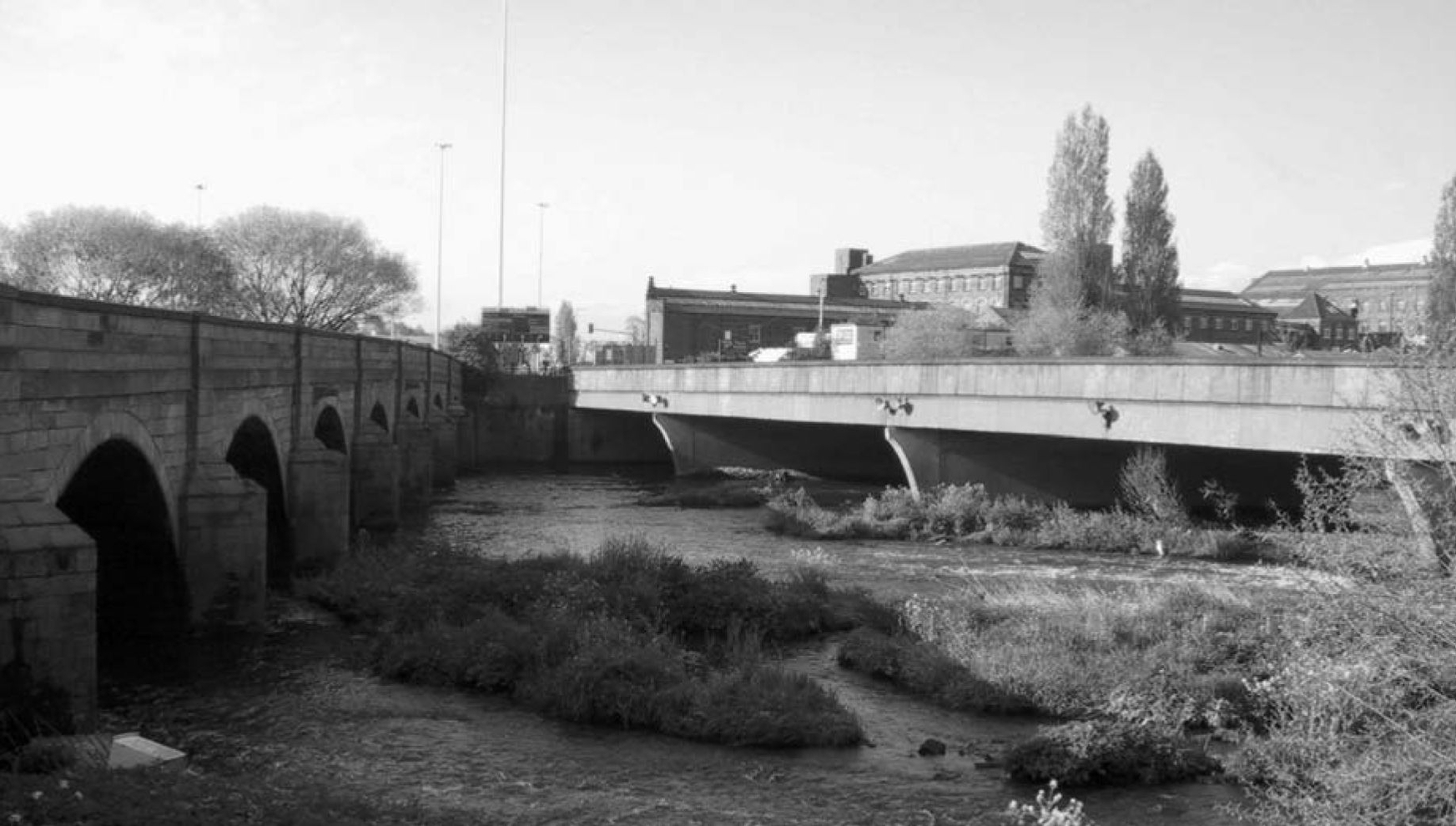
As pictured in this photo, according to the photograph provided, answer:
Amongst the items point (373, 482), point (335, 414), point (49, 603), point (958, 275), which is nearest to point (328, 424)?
point (335, 414)

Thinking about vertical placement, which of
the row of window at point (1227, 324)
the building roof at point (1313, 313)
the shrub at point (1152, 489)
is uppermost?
the building roof at point (1313, 313)

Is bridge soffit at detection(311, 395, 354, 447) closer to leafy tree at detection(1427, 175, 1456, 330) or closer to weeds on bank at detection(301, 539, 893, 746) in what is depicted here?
weeds on bank at detection(301, 539, 893, 746)

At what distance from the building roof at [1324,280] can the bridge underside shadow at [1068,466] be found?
11414 centimetres

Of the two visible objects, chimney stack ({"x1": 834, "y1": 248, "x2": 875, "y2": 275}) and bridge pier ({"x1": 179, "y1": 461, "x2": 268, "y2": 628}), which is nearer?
bridge pier ({"x1": 179, "y1": 461, "x2": 268, "y2": 628})

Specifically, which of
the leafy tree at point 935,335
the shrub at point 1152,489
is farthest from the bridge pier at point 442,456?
the shrub at point 1152,489

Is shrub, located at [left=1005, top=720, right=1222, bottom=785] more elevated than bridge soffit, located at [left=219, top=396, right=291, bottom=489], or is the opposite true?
bridge soffit, located at [left=219, top=396, right=291, bottom=489]

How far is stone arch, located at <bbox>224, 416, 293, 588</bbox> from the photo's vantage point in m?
27.5

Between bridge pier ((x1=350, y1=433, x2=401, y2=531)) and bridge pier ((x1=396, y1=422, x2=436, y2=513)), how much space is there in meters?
6.55

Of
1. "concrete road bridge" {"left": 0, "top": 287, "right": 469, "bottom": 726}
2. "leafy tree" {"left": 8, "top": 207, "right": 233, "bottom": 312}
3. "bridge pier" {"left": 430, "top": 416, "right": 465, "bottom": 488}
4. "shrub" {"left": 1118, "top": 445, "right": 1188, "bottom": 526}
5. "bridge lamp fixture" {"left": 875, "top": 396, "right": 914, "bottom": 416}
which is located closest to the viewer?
"concrete road bridge" {"left": 0, "top": 287, "right": 469, "bottom": 726}

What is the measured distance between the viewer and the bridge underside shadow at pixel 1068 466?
37.2 meters

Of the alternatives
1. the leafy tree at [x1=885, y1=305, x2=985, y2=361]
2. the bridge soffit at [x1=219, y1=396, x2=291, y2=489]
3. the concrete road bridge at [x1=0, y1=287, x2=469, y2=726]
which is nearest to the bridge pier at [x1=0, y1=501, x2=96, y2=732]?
the concrete road bridge at [x1=0, y1=287, x2=469, y2=726]

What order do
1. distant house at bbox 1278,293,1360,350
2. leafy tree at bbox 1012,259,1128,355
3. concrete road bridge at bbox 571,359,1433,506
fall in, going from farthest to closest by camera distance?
1. distant house at bbox 1278,293,1360,350
2. leafy tree at bbox 1012,259,1128,355
3. concrete road bridge at bbox 571,359,1433,506

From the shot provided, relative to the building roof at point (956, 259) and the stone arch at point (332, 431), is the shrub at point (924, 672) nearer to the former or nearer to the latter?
the stone arch at point (332, 431)

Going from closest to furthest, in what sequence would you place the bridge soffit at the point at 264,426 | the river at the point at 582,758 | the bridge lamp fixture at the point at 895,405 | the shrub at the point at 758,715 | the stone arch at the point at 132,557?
the river at the point at 582,758 → the shrub at the point at 758,715 → the stone arch at the point at 132,557 → the bridge soffit at the point at 264,426 → the bridge lamp fixture at the point at 895,405
